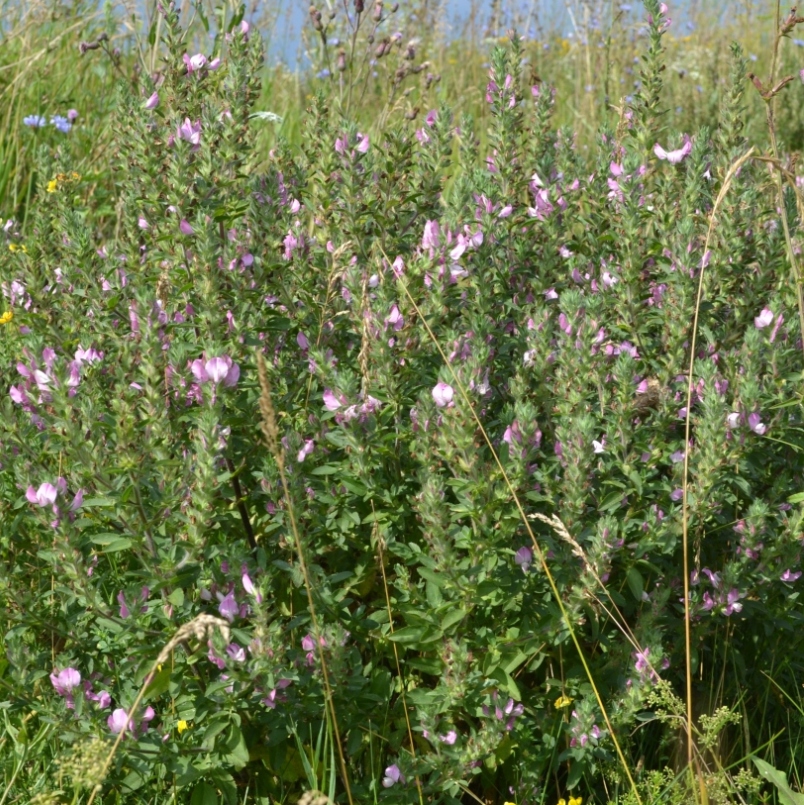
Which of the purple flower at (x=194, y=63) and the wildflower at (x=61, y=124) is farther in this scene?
the wildflower at (x=61, y=124)

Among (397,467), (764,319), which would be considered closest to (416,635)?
(397,467)

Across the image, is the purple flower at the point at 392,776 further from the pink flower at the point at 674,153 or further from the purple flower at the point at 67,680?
the pink flower at the point at 674,153

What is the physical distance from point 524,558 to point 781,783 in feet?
2.57

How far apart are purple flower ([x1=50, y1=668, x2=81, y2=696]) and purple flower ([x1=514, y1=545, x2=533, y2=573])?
1.01 metres

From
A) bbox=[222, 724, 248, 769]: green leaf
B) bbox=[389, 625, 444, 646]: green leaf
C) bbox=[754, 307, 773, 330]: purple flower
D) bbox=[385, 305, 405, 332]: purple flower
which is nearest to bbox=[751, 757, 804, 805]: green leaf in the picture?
bbox=[389, 625, 444, 646]: green leaf

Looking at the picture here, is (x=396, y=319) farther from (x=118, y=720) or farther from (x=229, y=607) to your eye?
(x=118, y=720)

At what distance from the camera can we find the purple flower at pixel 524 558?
7.42ft

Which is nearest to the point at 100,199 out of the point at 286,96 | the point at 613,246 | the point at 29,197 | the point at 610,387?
the point at 29,197

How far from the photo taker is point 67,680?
2160 millimetres

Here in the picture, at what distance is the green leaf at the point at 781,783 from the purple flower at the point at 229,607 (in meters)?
1.23

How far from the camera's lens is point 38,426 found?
256 cm

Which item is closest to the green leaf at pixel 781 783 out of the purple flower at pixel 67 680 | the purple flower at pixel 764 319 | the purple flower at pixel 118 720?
the purple flower at pixel 764 319

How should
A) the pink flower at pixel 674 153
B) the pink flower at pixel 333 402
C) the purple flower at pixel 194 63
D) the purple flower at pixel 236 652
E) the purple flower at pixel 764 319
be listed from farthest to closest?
the pink flower at pixel 674 153 → the purple flower at pixel 194 63 → the purple flower at pixel 764 319 → the pink flower at pixel 333 402 → the purple flower at pixel 236 652

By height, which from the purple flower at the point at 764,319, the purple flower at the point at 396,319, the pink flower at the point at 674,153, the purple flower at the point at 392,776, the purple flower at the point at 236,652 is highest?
the pink flower at the point at 674,153
